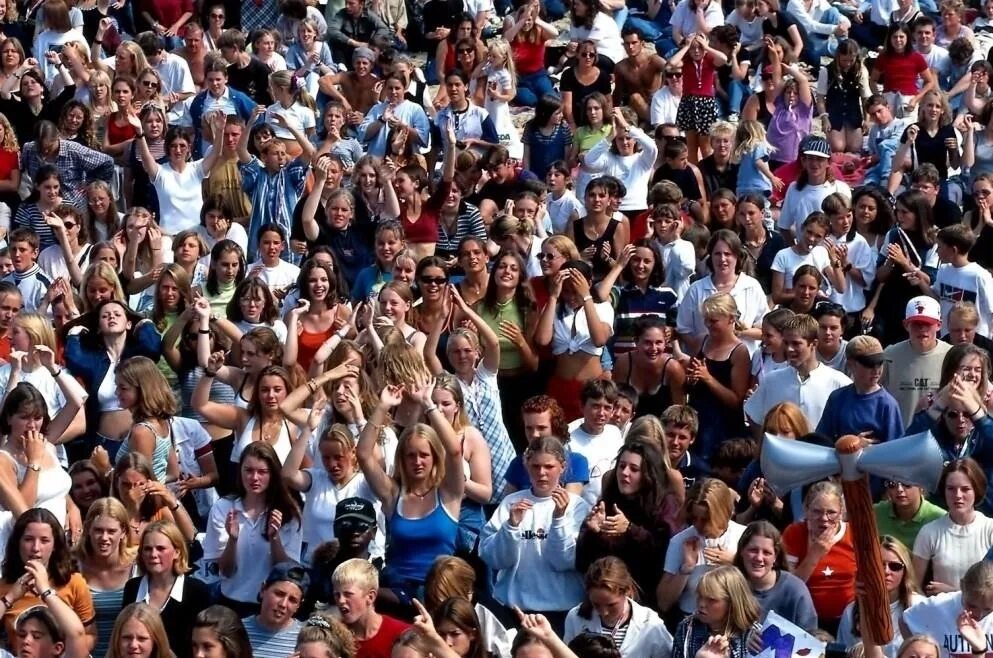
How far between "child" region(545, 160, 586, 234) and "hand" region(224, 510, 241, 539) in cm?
487

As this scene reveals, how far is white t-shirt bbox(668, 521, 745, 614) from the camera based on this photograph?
10.5 m

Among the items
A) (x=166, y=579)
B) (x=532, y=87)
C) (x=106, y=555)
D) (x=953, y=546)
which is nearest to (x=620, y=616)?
(x=953, y=546)

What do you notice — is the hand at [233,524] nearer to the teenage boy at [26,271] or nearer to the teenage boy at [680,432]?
the teenage boy at [680,432]

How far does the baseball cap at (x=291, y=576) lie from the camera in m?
10.3

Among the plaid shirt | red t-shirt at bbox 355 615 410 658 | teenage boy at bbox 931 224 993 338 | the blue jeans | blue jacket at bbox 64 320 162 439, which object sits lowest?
the blue jeans

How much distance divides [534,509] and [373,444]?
2.92 feet

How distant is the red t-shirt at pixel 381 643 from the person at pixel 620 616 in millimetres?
743

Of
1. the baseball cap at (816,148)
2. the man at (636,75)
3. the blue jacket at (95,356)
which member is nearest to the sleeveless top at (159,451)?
the blue jacket at (95,356)

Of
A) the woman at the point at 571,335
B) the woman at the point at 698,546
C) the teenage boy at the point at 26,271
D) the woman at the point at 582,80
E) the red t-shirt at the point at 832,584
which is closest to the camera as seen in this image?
the red t-shirt at the point at 832,584

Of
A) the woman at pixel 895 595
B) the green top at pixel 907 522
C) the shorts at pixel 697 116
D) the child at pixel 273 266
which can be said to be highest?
the woman at pixel 895 595

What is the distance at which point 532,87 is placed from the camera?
63.0ft

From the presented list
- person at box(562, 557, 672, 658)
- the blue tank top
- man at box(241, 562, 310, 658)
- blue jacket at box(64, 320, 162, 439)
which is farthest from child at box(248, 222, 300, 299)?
person at box(562, 557, 672, 658)

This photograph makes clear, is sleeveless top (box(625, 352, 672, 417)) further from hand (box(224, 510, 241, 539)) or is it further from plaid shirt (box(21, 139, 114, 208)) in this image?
plaid shirt (box(21, 139, 114, 208))

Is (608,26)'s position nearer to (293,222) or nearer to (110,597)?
(293,222)
